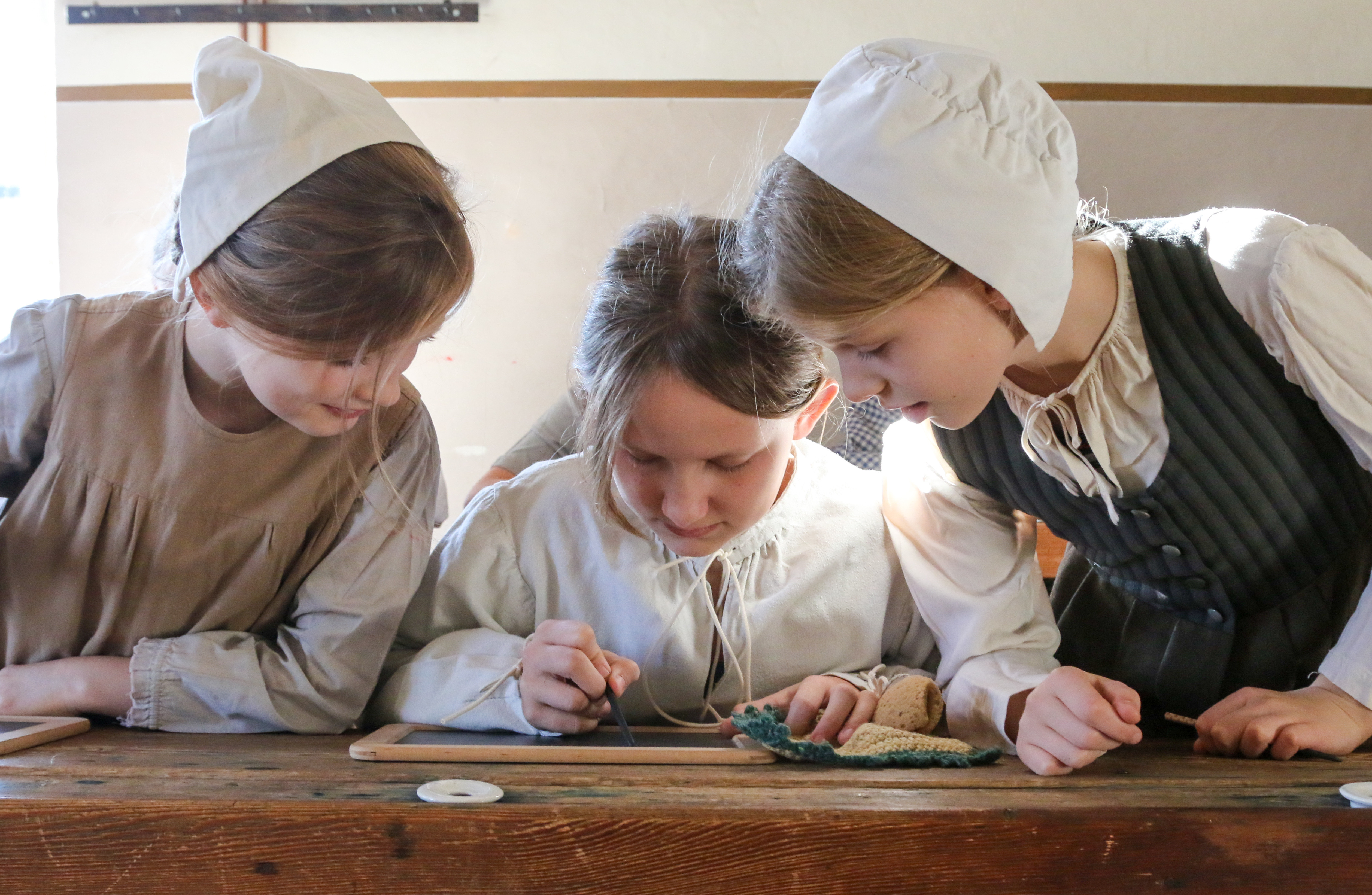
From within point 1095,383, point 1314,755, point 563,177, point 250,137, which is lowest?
point 1314,755

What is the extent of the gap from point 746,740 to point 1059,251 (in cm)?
48

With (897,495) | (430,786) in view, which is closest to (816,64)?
(897,495)

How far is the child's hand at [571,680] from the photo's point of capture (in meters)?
0.99

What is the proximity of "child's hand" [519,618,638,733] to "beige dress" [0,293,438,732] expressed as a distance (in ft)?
0.64

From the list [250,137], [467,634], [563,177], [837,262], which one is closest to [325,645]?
[467,634]

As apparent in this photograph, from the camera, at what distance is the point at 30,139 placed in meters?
3.00

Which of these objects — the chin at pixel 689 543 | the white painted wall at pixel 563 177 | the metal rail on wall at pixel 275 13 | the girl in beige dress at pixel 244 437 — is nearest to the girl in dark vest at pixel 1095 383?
the chin at pixel 689 543

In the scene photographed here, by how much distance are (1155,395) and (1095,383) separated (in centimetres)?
5

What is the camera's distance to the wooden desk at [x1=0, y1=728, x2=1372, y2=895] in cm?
65

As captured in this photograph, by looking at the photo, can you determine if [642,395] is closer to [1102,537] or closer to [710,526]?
[710,526]

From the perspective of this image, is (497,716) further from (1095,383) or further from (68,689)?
(1095,383)

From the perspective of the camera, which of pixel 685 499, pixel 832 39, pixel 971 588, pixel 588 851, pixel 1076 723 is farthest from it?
pixel 832 39

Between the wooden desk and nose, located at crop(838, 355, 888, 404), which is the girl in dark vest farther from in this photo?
the wooden desk

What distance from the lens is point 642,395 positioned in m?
1.06
